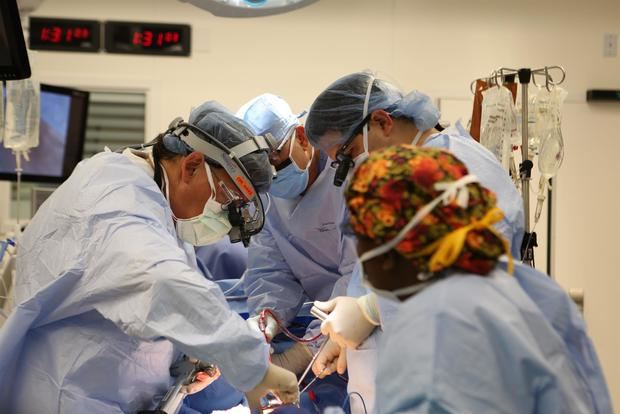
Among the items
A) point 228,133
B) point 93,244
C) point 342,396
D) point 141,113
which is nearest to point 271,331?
point 342,396

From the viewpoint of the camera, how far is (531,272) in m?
1.27

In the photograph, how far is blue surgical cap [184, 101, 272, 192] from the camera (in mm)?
2238

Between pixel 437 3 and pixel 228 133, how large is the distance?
3.14m

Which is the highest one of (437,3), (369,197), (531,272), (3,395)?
(437,3)

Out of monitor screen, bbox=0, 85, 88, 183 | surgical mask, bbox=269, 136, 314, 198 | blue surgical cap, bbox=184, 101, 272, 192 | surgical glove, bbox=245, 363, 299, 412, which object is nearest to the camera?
surgical glove, bbox=245, 363, 299, 412

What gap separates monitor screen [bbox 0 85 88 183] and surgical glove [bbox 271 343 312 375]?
247cm

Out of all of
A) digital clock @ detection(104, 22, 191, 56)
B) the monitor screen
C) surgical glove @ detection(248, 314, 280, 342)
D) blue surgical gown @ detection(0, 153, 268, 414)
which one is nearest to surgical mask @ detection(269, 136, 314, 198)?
surgical glove @ detection(248, 314, 280, 342)

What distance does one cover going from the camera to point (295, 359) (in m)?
2.47

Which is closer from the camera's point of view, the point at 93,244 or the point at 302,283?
the point at 93,244

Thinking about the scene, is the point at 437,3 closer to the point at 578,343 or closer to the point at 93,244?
the point at 93,244

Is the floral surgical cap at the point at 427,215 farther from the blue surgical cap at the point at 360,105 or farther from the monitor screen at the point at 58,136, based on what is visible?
the monitor screen at the point at 58,136

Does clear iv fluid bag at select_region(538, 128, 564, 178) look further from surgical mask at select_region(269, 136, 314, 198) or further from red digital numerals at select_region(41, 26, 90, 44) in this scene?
red digital numerals at select_region(41, 26, 90, 44)

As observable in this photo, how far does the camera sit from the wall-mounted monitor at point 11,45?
2014mm

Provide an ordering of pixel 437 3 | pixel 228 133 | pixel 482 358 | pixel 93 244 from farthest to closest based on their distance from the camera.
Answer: pixel 437 3 → pixel 228 133 → pixel 93 244 → pixel 482 358
